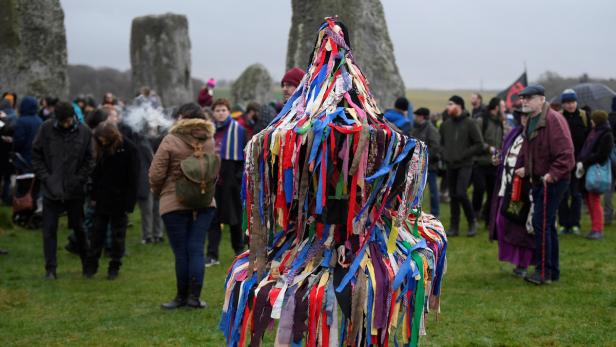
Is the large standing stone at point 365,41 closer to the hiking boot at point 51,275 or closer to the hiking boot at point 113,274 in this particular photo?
the hiking boot at point 113,274

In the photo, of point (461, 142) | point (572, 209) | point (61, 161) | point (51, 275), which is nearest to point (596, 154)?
point (572, 209)

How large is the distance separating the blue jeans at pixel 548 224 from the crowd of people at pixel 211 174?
0.4 inches

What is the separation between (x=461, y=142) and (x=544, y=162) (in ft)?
12.6

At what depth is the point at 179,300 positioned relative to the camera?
8234mm

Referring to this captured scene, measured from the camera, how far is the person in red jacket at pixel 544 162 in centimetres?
849

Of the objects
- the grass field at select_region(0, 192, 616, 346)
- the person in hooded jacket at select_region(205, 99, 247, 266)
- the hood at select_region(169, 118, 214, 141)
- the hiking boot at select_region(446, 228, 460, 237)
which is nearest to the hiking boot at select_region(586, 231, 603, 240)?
the grass field at select_region(0, 192, 616, 346)

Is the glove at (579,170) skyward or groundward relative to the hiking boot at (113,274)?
skyward

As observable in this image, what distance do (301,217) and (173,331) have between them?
123 inches

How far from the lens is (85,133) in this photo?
9.76 metres

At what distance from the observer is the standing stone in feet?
80.0

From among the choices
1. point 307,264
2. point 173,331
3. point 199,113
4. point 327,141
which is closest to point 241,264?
point 307,264

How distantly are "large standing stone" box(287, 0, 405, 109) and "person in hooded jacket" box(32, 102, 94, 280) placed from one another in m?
7.41

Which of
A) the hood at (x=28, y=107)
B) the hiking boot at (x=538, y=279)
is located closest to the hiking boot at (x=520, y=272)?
the hiking boot at (x=538, y=279)

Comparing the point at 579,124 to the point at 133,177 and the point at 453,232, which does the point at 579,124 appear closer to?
the point at 453,232
